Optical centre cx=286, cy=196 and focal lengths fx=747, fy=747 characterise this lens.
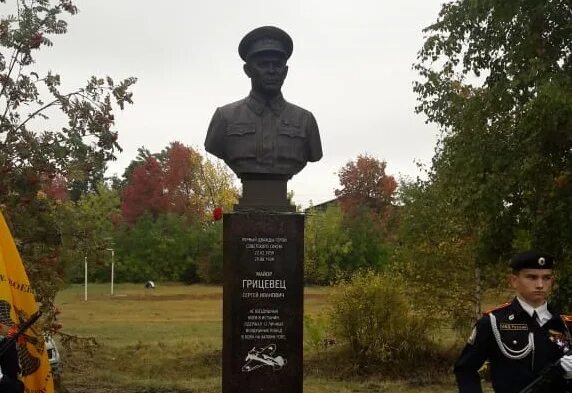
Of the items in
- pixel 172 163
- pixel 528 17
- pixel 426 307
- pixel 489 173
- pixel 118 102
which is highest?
pixel 172 163

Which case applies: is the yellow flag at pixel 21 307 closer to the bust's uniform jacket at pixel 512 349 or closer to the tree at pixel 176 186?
the bust's uniform jacket at pixel 512 349

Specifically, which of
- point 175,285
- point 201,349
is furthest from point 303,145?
point 175,285

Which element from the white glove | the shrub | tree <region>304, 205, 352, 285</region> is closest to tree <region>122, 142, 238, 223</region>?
tree <region>304, 205, 352, 285</region>

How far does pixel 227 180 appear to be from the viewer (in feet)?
138

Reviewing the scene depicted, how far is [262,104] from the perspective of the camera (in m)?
6.55

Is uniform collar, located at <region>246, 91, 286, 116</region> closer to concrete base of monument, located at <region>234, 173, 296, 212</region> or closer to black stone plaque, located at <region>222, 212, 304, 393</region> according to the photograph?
concrete base of monument, located at <region>234, 173, 296, 212</region>

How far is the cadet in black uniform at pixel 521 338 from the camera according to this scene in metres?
3.12

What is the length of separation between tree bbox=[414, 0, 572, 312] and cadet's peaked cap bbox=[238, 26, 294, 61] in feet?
8.59

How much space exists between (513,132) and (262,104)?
335cm

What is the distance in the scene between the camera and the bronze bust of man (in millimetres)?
6383

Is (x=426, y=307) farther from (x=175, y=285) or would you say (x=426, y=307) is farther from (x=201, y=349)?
(x=175, y=285)

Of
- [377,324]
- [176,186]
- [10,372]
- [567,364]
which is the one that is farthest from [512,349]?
[176,186]

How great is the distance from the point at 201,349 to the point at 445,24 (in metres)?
7.36

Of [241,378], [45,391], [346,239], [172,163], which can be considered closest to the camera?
[45,391]
